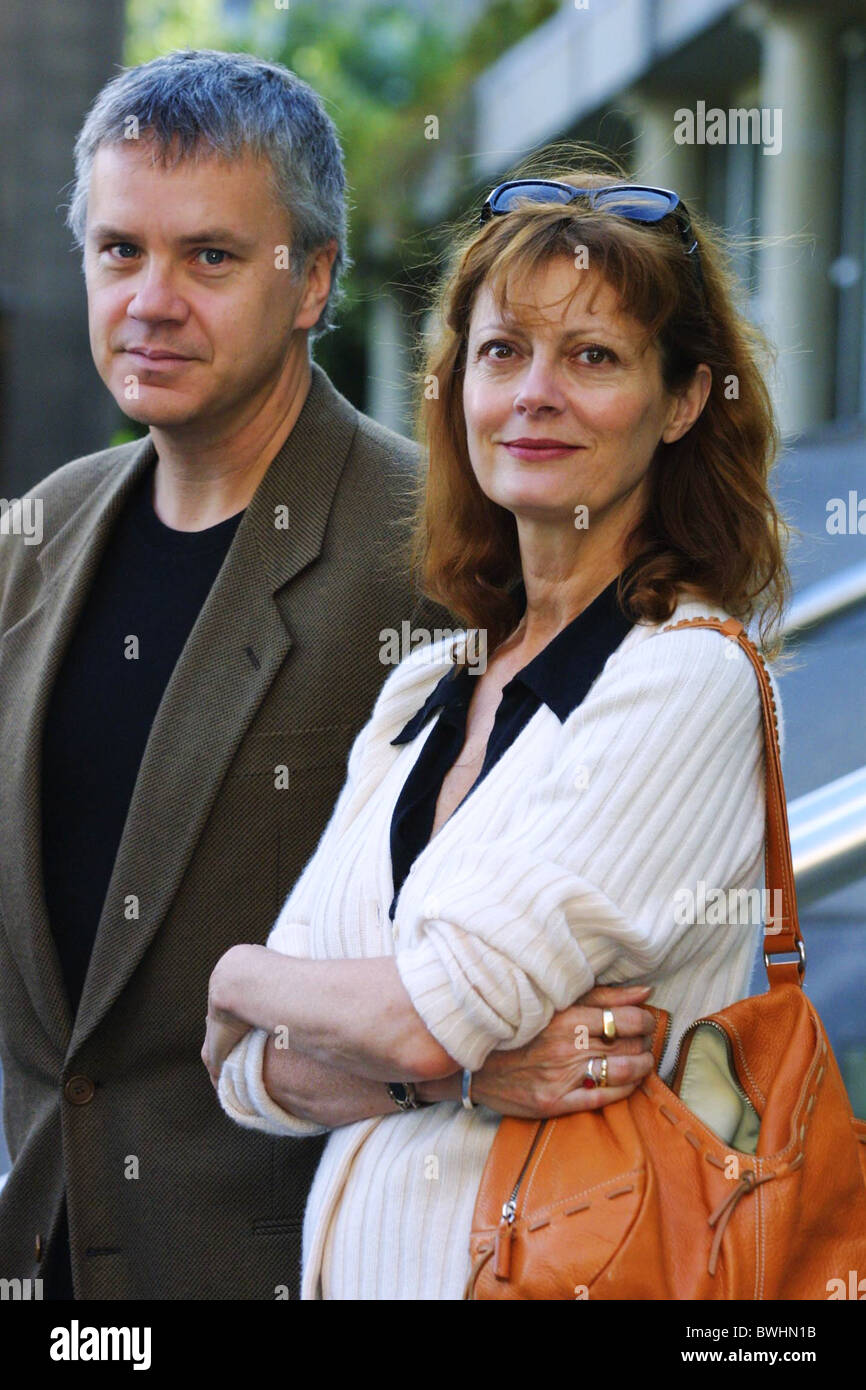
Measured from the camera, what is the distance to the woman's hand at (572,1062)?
1800 mm

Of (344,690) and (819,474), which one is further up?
(819,474)

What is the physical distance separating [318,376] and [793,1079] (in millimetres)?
1575

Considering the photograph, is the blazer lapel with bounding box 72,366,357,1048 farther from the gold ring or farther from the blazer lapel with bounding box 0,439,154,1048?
the gold ring

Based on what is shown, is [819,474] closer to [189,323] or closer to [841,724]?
[841,724]

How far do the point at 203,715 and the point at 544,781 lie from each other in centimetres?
79

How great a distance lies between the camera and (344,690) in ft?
8.31

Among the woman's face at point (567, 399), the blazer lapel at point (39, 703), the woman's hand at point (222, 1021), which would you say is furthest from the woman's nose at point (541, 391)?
the blazer lapel at point (39, 703)

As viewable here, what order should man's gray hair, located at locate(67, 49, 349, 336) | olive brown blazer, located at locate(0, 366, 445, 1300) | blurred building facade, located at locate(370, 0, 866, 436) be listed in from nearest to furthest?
olive brown blazer, located at locate(0, 366, 445, 1300) < man's gray hair, located at locate(67, 49, 349, 336) < blurred building facade, located at locate(370, 0, 866, 436)

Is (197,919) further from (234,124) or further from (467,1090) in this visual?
(234,124)

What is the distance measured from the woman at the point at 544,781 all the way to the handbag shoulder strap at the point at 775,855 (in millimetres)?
19

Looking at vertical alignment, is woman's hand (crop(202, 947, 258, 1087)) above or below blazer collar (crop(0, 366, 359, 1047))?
below

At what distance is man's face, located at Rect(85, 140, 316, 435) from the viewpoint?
8.35ft

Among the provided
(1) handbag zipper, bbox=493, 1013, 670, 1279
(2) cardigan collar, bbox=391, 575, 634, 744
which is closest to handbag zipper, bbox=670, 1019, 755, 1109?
(1) handbag zipper, bbox=493, 1013, 670, 1279

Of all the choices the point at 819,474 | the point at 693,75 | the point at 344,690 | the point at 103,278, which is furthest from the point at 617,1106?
the point at 693,75
